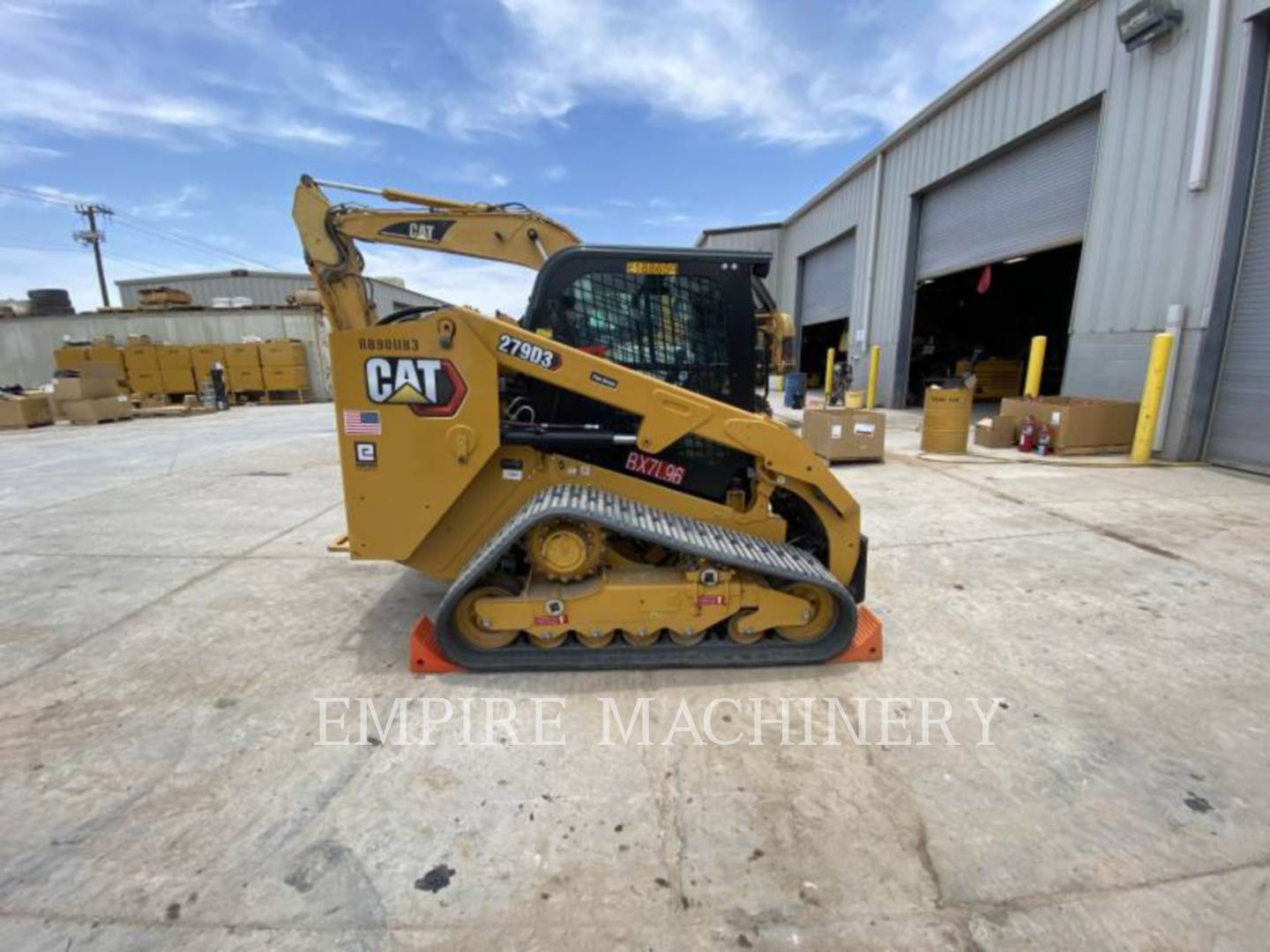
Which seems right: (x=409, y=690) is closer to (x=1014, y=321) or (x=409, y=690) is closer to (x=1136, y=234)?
(x=1136, y=234)

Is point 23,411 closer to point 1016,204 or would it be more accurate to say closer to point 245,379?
point 245,379

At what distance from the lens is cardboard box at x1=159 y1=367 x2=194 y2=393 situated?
20328 millimetres

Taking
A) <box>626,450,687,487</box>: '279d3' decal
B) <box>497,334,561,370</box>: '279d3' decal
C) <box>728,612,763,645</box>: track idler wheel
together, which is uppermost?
<box>497,334,561,370</box>: '279d3' decal

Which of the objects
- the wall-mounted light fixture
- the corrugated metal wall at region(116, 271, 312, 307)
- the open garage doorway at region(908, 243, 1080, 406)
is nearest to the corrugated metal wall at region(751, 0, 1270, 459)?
the wall-mounted light fixture

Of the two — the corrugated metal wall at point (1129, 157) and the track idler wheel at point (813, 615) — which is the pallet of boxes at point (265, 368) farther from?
the track idler wheel at point (813, 615)

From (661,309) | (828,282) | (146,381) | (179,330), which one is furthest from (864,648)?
(179,330)

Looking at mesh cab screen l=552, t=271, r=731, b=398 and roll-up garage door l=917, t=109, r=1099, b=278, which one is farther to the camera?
roll-up garage door l=917, t=109, r=1099, b=278

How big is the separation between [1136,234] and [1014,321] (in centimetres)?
1299

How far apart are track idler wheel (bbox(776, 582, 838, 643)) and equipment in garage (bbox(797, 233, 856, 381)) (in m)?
17.1

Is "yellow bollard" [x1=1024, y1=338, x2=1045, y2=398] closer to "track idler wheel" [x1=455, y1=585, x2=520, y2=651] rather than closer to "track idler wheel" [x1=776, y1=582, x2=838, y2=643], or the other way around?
"track idler wheel" [x1=776, y1=582, x2=838, y2=643]

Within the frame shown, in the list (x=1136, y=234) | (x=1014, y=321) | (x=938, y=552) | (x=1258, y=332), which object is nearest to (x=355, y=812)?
(x=938, y=552)

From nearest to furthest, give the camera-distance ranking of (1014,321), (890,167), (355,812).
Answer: (355,812) → (890,167) → (1014,321)

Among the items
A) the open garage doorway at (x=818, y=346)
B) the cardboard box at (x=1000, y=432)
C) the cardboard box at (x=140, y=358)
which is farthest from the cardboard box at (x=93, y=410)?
the open garage doorway at (x=818, y=346)

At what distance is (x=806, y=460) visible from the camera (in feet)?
9.98
